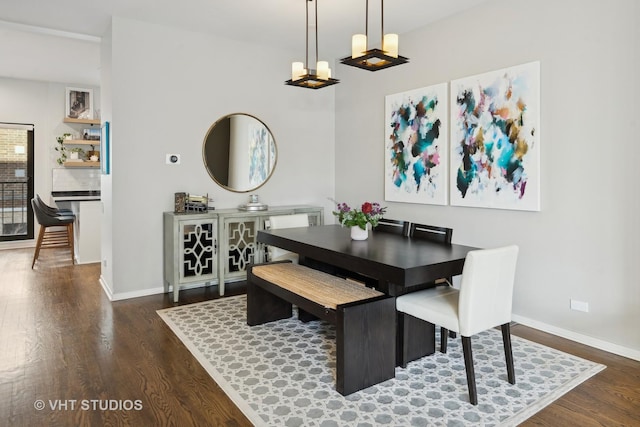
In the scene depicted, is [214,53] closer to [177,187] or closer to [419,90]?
[177,187]

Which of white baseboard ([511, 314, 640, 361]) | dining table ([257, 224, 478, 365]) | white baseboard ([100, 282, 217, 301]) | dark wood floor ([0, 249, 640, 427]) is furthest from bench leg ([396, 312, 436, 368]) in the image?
white baseboard ([100, 282, 217, 301])

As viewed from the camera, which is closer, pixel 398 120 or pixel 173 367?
pixel 173 367

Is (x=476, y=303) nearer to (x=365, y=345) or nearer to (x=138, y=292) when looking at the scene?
(x=365, y=345)

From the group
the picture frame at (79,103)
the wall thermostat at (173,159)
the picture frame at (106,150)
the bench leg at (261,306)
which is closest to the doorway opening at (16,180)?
the picture frame at (79,103)

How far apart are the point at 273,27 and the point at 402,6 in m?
1.34

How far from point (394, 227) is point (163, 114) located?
2.59 meters

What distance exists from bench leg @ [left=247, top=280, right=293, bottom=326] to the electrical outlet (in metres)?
2.21

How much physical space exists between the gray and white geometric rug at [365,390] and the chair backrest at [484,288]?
0.40m

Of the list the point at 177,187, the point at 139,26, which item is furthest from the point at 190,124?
the point at 139,26

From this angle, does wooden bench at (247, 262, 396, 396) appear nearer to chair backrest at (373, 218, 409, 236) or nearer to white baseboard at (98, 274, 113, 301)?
chair backrest at (373, 218, 409, 236)

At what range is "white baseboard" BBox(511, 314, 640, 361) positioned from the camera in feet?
9.62

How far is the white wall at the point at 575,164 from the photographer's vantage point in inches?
114

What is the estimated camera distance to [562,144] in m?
3.23

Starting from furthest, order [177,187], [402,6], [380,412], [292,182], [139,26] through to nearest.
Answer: [292,182] < [177,187] < [139,26] < [402,6] < [380,412]
